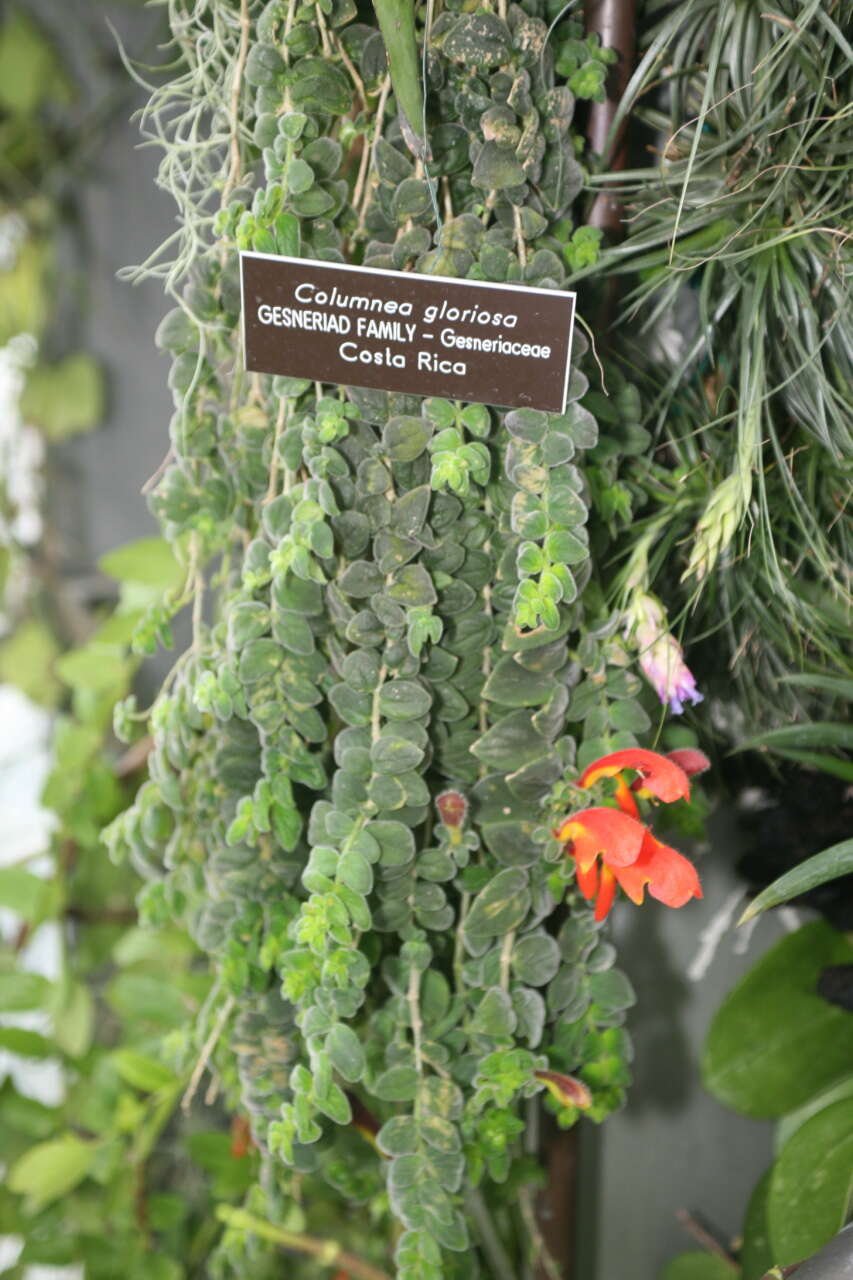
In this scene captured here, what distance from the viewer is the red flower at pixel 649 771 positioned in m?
0.70

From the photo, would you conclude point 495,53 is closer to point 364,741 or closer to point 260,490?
point 260,490

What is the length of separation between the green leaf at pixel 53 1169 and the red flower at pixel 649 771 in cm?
77

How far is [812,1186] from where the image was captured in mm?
849

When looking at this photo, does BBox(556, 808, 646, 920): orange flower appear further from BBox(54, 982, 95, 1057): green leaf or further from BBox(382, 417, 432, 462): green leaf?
BBox(54, 982, 95, 1057): green leaf

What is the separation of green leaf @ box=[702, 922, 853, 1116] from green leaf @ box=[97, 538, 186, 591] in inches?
27.6

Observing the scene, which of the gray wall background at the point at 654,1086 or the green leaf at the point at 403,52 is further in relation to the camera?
the gray wall background at the point at 654,1086

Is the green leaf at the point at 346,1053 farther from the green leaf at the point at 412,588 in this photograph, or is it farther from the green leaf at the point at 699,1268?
the green leaf at the point at 699,1268

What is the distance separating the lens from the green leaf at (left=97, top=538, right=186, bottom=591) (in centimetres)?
108

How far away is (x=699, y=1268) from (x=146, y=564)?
95cm

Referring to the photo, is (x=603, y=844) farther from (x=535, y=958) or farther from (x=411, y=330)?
(x=411, y=330)

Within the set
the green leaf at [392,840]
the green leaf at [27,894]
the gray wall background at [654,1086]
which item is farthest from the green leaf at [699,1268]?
the green leaf at [27,894]

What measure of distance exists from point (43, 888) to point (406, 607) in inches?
29.6

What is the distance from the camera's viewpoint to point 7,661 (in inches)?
63.1

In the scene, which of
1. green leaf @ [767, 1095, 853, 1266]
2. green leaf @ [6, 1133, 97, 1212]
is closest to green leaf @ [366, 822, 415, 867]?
green leaf @ [767, 1095, 853, 1266]
